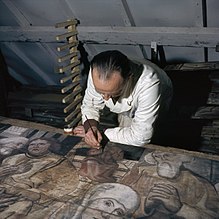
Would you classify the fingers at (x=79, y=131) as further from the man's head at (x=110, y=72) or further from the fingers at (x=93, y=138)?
the man's head at (x=110, y=72)

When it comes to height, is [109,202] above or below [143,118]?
below

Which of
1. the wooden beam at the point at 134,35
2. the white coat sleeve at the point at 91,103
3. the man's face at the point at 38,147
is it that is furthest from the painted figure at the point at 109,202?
the wooden beam at the point at 134,35

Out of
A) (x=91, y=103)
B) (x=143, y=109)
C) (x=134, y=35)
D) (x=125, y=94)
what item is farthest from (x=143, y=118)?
→ (x=134, y=35)

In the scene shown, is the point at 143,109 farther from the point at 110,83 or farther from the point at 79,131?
the point at 79,131

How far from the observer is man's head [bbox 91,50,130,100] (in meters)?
1.76

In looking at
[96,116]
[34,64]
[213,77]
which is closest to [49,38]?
[34,64]

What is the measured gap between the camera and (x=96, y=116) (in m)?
2.21

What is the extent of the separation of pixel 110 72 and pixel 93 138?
16.7 inches

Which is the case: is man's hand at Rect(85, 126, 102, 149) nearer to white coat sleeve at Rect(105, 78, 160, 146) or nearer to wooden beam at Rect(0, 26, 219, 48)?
white coat sleeve at Rect(105, 78, 160, 146)

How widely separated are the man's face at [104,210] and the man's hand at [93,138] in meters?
0.49

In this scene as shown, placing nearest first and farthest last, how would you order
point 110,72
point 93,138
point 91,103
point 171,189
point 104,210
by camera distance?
point 104,210
point 171,189
point 110,72
point 93,138
point 91,103

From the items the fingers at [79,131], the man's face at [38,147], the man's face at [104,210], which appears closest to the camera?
the man's face at [104,210]

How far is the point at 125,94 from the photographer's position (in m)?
2.05

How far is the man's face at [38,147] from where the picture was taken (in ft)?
6.13
